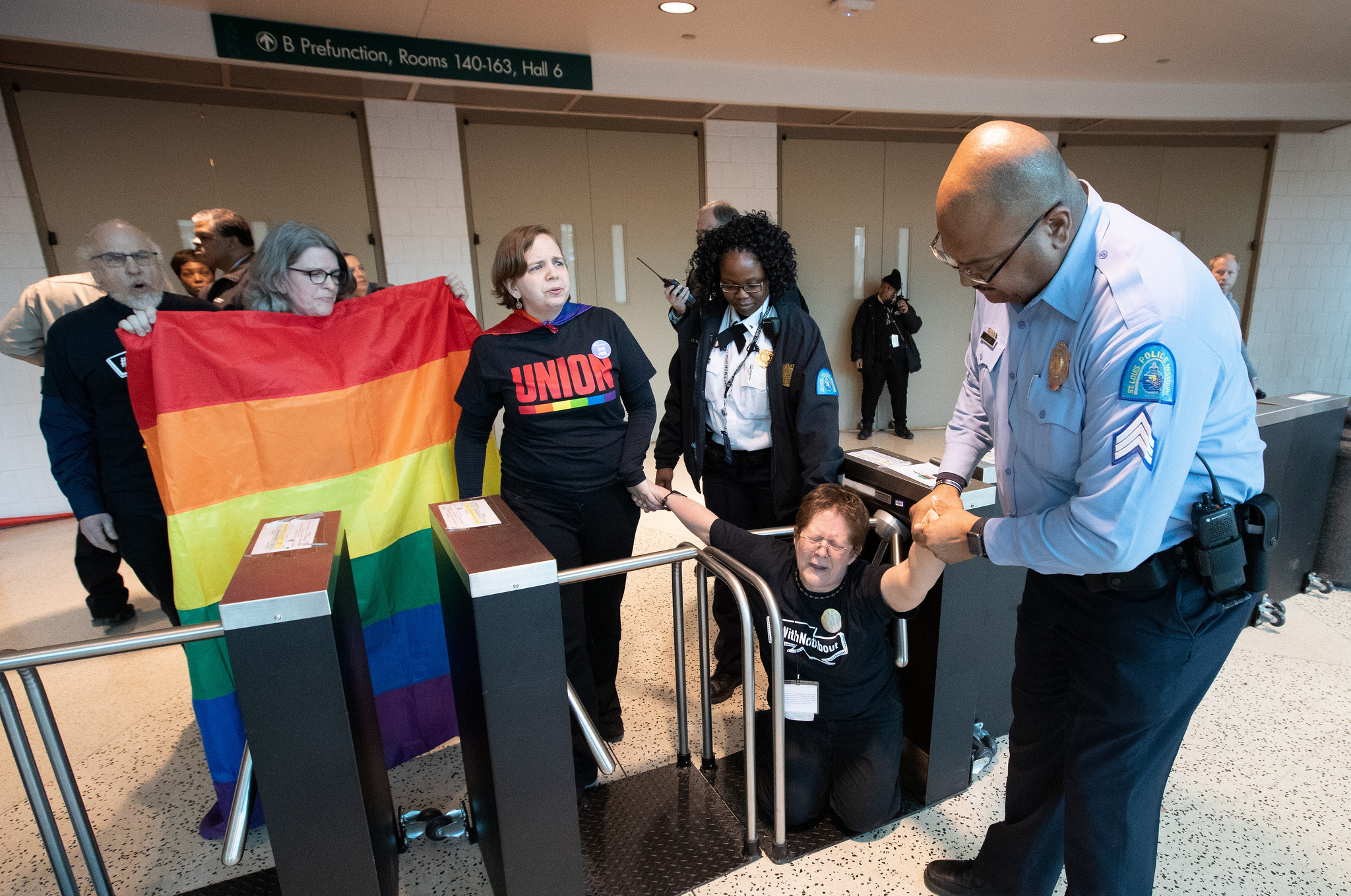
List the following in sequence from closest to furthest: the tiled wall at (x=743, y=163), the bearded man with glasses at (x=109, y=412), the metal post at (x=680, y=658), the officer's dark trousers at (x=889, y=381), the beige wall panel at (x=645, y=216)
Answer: the metal post at (x=680, y=658)
the bearded man with glasses at (x=109, y=412)
the beige wall panel at (x=645, y=216)
the tiled wall at (x=743, y=163)
the officer's dark trousers at (x=889, y=381)

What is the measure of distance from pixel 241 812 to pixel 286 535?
48 centimetres

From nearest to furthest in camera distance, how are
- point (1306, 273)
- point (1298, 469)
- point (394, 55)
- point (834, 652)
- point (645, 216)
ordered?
point (834, 652) → point (1298, 469) → point (394, 55) → point (645, 216) → point (1306, 273)

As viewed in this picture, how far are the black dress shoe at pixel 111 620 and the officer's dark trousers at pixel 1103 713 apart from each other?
3.69 meters

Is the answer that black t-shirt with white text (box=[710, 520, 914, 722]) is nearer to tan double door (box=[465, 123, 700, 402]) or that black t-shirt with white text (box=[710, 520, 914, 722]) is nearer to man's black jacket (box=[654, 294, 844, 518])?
man's black jacket (box=[654, 294, 844, 518])

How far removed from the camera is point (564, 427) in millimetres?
1905

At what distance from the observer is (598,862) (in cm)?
170

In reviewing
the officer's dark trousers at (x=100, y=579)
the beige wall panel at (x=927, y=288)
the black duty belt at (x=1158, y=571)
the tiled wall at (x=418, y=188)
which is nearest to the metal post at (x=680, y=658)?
the black duty belt at (x=1158, y=571)

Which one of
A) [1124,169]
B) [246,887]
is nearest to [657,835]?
[246,887]

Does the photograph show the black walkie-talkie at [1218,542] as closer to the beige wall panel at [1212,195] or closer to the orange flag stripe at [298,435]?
the orange flag stripe at [298,435]

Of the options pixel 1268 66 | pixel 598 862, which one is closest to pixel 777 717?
pixel 598 862

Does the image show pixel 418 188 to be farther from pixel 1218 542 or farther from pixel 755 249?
pixel 1218 542

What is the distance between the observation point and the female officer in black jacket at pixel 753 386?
80.3 inches

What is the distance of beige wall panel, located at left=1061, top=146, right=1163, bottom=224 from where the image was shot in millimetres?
6598

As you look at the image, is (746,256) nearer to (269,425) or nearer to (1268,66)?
(269,425)
